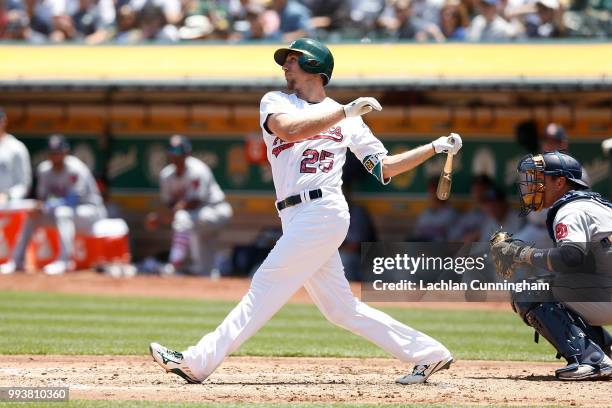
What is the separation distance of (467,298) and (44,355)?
2788mm

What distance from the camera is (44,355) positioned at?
7.75m

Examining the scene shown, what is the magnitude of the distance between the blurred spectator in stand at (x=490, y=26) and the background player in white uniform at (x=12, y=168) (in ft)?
18.3

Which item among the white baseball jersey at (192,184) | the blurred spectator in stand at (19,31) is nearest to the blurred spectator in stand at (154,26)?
the blurred spectator in stand at (19,31)

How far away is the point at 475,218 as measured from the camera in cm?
1430

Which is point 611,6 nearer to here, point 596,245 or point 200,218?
point 200,218

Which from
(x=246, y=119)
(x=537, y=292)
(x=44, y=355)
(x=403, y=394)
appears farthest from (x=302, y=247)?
(x=246, y=119)

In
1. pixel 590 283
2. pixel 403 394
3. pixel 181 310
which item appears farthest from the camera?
pixel 181 310

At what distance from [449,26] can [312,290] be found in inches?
352

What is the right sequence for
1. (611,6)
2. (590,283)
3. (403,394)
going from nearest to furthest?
(403,394)
(590,283)
(611,6)

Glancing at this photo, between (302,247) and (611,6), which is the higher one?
(611,6)

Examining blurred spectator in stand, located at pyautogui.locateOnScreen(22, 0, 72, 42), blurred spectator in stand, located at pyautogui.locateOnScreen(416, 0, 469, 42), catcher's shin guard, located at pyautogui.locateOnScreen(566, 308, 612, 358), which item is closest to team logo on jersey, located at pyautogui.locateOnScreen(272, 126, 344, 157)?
catcher's shin guard, located at pyautogui.locateOnScreen(566, 308, 612, 358)

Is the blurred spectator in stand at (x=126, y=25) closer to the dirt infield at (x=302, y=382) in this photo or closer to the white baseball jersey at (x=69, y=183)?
the white baseball jersey at (x=69, y=183)

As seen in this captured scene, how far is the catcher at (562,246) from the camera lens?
633 centimetres

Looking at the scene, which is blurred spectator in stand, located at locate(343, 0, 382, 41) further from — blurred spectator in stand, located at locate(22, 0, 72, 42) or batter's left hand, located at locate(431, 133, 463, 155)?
batter's left hand, located at locate(431, 133, 463, 155)
